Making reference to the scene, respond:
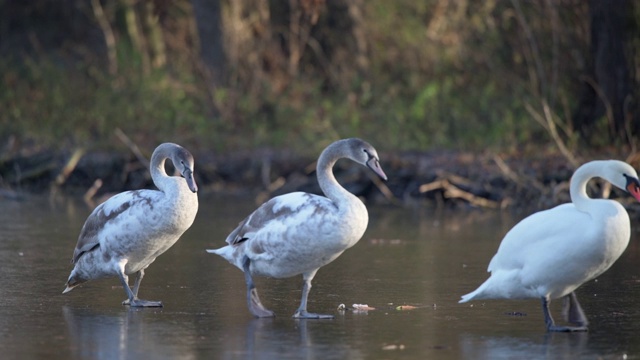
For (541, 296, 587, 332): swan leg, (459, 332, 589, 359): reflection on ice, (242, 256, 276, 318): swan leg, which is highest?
(242, 256, 276, 318): swan leg

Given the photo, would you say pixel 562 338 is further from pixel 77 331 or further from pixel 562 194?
pixel 562 194

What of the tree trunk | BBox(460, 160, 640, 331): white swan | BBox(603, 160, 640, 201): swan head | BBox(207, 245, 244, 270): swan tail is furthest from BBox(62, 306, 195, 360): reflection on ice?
the tree trunk

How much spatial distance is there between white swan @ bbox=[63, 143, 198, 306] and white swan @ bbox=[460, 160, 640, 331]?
2.03 meters

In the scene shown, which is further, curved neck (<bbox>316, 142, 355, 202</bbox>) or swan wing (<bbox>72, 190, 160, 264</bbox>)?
swan wing (<bbox>72, 190, 160, 264</bbox>)

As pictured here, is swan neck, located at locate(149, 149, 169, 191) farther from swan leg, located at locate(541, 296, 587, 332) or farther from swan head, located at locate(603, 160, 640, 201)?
swan head, located at locate(603, 160, 640, 201)

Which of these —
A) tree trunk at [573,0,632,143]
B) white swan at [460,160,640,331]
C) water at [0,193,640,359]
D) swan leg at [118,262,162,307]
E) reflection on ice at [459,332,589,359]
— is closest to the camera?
reflection on ice at [459,332,589,359]

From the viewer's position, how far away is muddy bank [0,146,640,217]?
1511 centimetres

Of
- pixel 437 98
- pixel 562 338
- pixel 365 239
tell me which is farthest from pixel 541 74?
pixel 562 338

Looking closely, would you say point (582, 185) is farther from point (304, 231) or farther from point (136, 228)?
point (136, 228)

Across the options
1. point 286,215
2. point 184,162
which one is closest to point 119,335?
point 286,215

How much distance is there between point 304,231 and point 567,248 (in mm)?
1592

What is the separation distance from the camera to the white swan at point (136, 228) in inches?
325

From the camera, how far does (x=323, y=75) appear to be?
23.8m

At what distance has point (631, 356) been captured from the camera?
647cm
